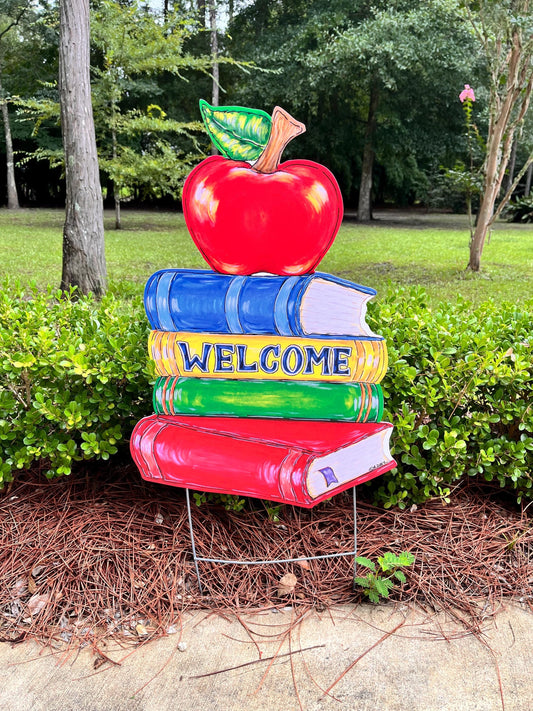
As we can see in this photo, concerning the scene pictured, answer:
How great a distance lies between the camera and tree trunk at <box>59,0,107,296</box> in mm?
5801

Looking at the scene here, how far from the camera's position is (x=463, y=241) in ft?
45.8

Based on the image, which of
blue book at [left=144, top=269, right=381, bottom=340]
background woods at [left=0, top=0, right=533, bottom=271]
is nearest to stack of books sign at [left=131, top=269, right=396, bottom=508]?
blue book at [left=144, top=269, right=381, bottom=340]

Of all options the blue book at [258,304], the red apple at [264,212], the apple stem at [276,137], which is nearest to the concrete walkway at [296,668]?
the blue book at [258,304]

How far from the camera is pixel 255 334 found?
199 centimetres

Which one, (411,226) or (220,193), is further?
(411,226)

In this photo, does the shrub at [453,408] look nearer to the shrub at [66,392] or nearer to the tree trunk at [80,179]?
the shrub at [66,392]

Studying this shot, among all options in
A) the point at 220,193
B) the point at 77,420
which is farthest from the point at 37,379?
the point at 220,193

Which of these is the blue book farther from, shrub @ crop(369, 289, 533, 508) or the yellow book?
shrub @ crop(369, 289, 533, 508)

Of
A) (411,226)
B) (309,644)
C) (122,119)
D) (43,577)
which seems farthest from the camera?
(411,226)

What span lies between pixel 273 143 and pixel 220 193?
0.25 metres

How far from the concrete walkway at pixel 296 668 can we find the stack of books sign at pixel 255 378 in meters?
0.49

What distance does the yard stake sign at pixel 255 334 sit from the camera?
1944 mm

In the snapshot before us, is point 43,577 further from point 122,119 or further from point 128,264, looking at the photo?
point 122,119

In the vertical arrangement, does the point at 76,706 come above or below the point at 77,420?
below
